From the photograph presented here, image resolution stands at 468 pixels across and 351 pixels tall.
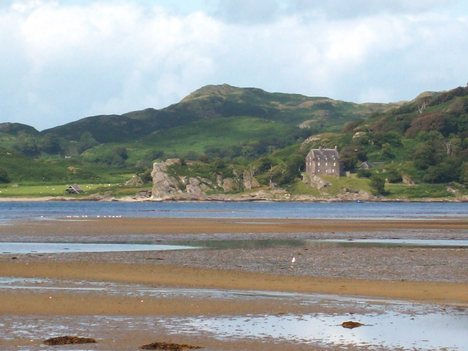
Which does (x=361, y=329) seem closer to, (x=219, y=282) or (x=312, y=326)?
(x=312, y=326)

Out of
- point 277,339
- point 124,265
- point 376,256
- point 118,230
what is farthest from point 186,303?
point 118,230

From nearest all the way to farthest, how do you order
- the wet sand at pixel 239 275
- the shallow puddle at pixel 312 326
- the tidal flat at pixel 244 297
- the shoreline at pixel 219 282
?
the shallow puddle at pixel 312 326, the tidal flat at pixel 244 297, the wet sand at pixel 239 275, the shoreline at pixel 219 282

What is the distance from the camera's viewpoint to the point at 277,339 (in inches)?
933

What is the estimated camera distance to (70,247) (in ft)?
194

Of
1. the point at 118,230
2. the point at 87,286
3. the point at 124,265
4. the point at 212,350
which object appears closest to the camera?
the point at 212,350

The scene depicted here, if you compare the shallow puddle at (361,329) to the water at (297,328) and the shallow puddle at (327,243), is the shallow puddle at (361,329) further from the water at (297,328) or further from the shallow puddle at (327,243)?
the shallow puddle at (327,243)

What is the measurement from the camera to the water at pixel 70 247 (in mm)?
55175

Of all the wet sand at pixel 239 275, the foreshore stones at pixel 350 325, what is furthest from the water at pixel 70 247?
the foreshore stones at pixel 350 325

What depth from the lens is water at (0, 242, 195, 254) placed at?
5517 cm

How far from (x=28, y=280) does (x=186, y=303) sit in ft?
32.3

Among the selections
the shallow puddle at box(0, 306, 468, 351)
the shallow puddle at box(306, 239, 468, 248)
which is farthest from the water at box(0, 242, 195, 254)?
the shallow puddle at box(0, 306, 468, 351)

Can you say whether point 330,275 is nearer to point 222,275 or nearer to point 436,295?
point 222,275

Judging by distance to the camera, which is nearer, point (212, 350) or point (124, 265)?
point (212, 350)

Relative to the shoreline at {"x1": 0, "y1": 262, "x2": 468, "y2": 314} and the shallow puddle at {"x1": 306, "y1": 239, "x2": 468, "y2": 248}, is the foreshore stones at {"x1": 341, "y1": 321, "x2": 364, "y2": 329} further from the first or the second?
the shallow puddle at {"x1": 306, "y1": 239, "x2": 468, "y2": 248}
